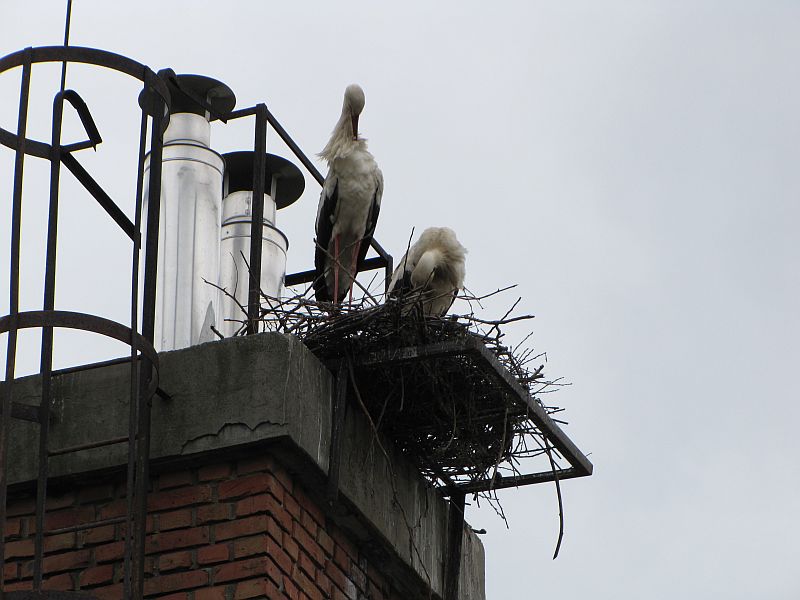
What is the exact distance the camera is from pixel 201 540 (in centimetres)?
565

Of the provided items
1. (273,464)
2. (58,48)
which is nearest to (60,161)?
Answer: (58,48)

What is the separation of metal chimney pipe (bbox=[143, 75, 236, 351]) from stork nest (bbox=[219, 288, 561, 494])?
31cm

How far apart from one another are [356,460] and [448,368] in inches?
26.9

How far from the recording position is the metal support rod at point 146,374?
5.42m

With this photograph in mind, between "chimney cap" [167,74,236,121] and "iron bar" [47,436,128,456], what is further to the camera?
"chimney cap" [167,74,236,121]

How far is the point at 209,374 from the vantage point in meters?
5.91

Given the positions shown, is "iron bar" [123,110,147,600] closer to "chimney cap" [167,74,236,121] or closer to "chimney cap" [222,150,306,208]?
"chimney cap" [167,74,236,121]

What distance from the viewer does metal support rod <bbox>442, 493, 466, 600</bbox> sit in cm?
699

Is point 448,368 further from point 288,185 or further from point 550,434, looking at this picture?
point 288,185

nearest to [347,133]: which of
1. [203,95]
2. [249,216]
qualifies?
[249,216]

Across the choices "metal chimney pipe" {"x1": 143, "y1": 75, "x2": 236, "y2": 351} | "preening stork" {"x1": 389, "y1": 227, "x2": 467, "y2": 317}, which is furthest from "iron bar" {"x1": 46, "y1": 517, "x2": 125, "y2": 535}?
"preening stork" {"x1": 389, "y1": 227, "x2": 467, "y2": 317}

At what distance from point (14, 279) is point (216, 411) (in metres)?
0.90

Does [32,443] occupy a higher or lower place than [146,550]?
higher

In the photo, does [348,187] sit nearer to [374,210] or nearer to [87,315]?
[374,210]
